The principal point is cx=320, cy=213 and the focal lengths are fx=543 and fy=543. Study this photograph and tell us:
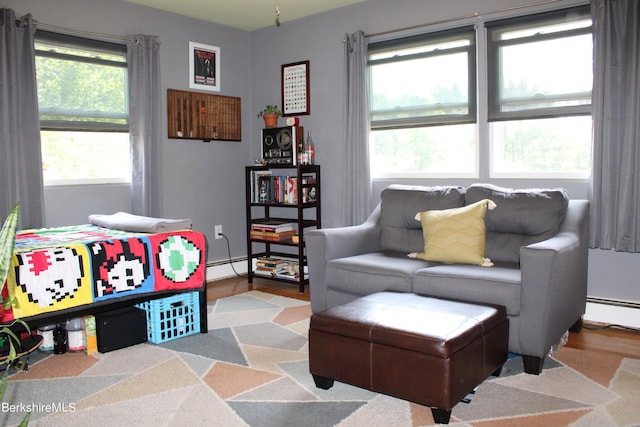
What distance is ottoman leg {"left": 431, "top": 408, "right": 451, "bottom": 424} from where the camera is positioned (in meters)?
2.10

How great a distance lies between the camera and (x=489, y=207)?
10.6ft

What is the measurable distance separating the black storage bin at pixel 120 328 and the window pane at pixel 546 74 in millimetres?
2733

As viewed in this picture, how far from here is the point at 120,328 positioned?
304 cm

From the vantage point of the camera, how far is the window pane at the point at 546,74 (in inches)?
136

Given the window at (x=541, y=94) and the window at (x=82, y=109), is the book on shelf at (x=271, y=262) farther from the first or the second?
the window at (x=541, y=94)

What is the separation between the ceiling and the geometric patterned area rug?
8.88 feet

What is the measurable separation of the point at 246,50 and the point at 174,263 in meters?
2.78

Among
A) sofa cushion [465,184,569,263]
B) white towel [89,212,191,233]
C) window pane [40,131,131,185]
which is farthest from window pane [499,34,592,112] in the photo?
window pane [40,131,131,185]

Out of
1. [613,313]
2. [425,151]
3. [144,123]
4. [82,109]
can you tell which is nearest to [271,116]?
[144,123]

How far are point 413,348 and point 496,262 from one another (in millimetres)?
1298

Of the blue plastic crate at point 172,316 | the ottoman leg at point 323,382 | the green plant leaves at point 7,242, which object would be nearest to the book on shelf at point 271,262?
the blue plastic crate at point 172,316

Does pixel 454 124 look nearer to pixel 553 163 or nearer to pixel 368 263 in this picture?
pixel 553 163

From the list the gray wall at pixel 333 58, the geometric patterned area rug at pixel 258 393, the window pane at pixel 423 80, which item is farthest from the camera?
the window pane at pixel 423 80

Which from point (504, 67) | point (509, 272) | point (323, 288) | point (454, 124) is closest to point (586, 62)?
point (504, 67)
